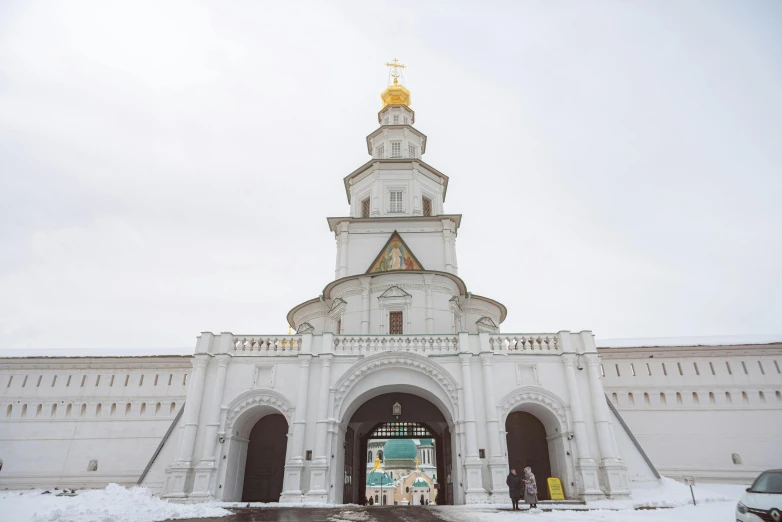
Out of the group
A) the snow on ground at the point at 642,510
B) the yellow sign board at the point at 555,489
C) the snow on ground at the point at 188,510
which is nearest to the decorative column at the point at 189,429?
the snow on ground at the point at 188,510

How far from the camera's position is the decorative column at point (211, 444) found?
16.7 m

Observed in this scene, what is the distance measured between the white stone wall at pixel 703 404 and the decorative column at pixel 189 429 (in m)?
20.7

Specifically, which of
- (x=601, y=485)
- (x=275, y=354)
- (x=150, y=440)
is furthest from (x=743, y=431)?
(x=150, y=440)

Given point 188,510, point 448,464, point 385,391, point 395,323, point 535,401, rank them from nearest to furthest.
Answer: point 188,510, point 535,401, point 385,391, point 448,464, point 395,323

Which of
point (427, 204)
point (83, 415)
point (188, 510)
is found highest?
point (427, 204)

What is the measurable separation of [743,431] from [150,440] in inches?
1217

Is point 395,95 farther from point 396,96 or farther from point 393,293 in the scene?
point 393,293

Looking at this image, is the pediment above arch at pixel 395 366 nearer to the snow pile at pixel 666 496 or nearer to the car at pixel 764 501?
the snow pile at pixel 666 496

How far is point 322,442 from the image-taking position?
1719 cm

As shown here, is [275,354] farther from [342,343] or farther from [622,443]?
[622,443]

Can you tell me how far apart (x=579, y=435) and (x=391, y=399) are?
7.78 metres

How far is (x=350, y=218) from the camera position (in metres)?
→ 28.1

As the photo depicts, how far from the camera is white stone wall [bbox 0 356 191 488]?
23.4 meters

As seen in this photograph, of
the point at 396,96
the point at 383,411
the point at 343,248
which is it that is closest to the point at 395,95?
the point at 396,96
